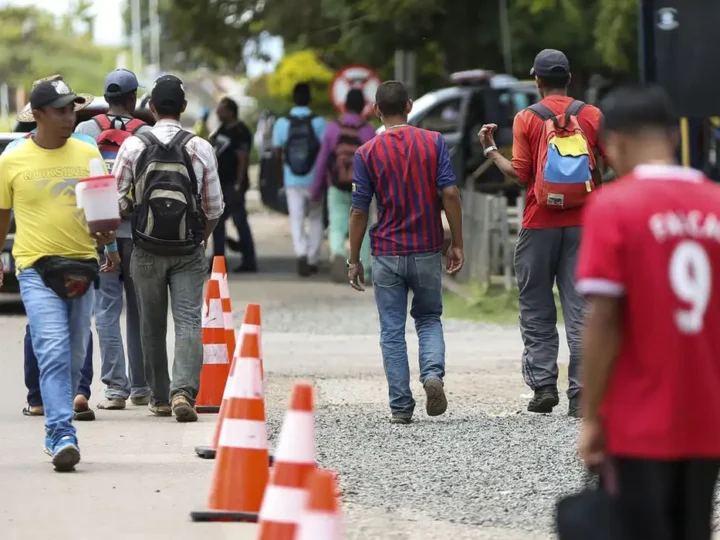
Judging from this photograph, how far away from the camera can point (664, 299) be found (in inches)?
160

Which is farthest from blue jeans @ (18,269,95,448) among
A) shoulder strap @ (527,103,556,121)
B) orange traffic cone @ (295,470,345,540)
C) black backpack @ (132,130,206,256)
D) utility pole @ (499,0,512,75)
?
utility pole @ (499,0,512,75)

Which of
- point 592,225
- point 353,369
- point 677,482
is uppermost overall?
point 592,225

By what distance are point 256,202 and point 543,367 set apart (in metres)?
31.0

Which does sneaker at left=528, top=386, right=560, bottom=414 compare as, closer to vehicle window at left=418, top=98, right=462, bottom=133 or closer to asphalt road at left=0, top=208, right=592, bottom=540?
asphalt road at left=0, top=208, right=592, bottom=540

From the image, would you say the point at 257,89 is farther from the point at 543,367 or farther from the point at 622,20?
the point at 543,367

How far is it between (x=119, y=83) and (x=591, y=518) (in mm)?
6480

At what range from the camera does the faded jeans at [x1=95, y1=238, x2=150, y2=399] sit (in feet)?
32.8

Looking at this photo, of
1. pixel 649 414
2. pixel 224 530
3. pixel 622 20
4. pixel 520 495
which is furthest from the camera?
pixel 622 20

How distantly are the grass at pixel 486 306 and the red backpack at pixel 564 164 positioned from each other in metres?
5.77

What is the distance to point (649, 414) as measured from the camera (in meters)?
4.08

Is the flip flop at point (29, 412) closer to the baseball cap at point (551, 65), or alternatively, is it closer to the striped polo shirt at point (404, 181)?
the striped polo shirt at point (404, 181)

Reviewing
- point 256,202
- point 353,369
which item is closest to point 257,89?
point 256,202

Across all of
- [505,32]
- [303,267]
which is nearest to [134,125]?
[303,267]

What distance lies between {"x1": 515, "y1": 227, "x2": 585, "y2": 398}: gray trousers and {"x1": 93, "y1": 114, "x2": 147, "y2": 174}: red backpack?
7.68 feet
